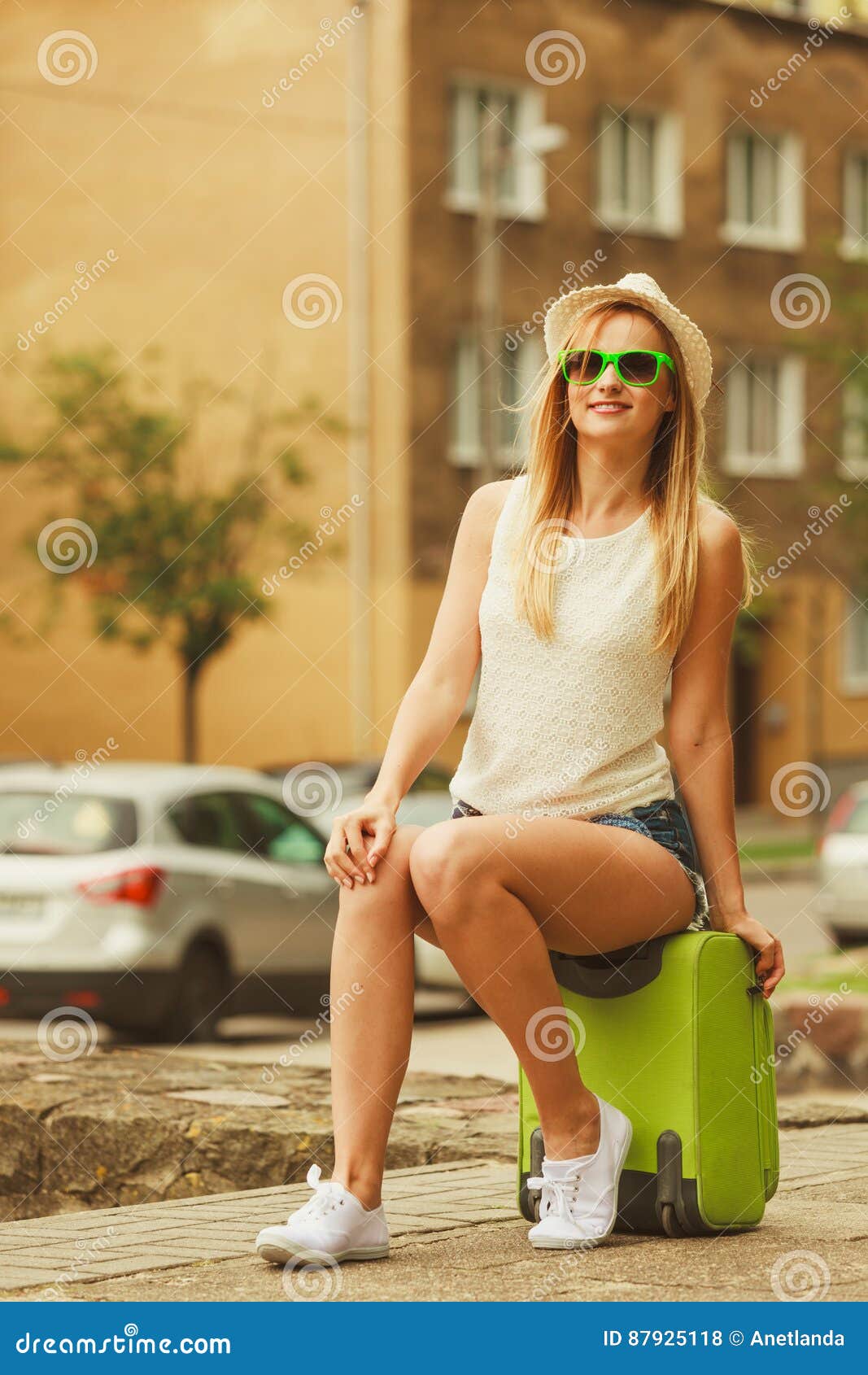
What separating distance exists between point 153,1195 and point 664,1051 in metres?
2.00

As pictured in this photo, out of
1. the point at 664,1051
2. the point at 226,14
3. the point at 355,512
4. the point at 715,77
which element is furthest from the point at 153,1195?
the point at 715,77

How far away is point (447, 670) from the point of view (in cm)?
404

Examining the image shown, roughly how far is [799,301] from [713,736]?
88.7 ft

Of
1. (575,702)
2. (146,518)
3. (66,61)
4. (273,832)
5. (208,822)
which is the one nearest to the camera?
(575,702)

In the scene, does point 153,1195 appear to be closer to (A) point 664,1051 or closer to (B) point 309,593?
(A) point 664,1051

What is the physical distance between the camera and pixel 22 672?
2650 cm

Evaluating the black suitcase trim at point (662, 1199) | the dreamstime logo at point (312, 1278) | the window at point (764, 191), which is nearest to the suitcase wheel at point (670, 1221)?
the black suitcase trim at point (662, 1199)

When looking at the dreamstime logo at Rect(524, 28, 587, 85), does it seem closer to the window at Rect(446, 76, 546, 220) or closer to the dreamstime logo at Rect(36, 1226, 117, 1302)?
the window at Rect(446, 76, 546, 220)

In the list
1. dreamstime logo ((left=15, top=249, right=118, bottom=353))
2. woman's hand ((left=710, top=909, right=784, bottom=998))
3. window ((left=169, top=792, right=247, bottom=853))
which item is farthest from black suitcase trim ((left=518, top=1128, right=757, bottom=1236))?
dreamstime logo ((left=15, top=249, right=118, bottom=353))

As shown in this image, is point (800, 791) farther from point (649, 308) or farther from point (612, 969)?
point (612, 969)

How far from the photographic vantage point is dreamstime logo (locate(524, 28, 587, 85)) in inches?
1044

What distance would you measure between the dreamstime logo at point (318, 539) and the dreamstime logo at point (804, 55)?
889 centimetres

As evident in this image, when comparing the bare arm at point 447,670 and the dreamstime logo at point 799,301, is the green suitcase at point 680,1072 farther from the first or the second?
the dreamstime logo at point 799,301

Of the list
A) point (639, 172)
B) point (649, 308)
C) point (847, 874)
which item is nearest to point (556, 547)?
point (649, 308)
